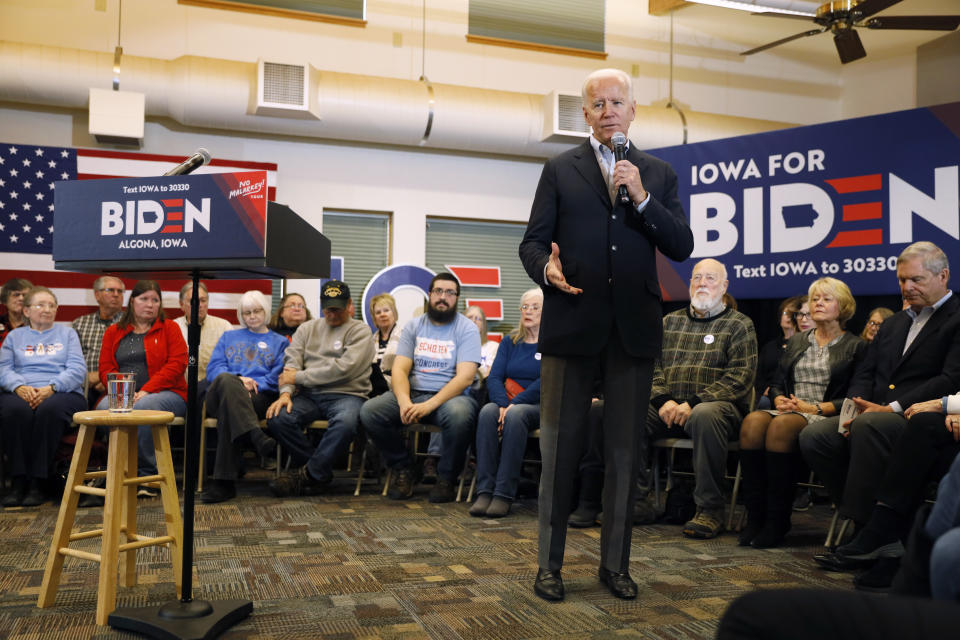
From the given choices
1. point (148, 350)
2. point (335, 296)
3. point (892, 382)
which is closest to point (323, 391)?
point (335, 296)

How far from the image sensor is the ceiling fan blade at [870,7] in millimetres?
5529

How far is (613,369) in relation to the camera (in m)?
2.44

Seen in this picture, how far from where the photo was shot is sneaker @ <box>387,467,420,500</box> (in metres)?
4.40

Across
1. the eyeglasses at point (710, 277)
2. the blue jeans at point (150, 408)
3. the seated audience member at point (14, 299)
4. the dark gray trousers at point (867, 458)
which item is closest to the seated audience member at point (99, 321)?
the seated audience member at point (14, 299)

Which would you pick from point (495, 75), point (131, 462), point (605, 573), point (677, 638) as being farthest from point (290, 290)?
point (677, 638)

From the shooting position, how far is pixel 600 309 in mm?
2371

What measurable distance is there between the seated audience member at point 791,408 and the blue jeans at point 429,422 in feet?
4.89

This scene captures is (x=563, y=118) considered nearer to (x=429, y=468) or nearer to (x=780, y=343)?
(x=780, y=343)

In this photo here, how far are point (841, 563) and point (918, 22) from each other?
15.6 ft

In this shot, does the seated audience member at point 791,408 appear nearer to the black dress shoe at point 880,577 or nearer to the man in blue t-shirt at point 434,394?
the black dress shoe at point 880,577

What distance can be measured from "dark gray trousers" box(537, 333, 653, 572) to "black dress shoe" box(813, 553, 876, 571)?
986 mm

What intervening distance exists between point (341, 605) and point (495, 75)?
5949 millimetres

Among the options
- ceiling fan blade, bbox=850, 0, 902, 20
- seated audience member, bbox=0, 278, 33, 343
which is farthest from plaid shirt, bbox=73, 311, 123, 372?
ceiling fan blade, bbox=850, 0, 902, 20

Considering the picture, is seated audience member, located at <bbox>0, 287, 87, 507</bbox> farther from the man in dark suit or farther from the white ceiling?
the white ceiling
